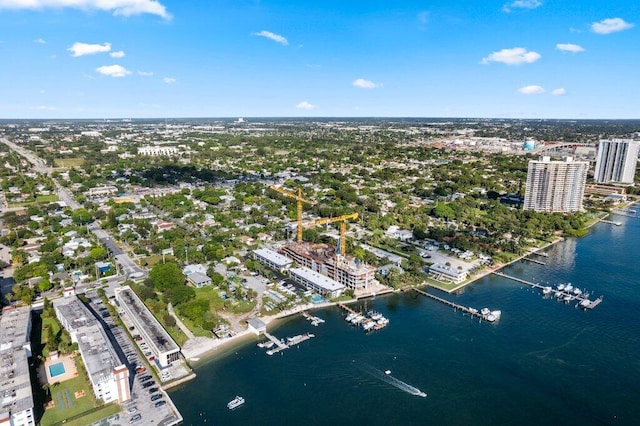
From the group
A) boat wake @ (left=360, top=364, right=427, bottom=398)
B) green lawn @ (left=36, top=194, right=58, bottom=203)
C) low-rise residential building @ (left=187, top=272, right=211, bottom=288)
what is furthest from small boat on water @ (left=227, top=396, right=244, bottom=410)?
green lawn @ (left=36, top=194, right=58, bottom=203)

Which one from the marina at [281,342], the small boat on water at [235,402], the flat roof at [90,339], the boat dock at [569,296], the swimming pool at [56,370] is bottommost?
the small boat on water at [235,402]

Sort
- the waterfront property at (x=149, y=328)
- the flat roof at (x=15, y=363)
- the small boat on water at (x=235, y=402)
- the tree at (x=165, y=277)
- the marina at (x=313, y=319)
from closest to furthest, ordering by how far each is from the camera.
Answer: the flat roof at (x=15, y=363) < the small boat on water at (x=235, y=402) < the waterfront property at (x=149, y=328) < the marina at (x=313, y=319) < the tree at (x=165, y=277)

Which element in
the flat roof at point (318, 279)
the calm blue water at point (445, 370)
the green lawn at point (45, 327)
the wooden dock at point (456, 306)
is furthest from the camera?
the flat roof at point (318, 279)

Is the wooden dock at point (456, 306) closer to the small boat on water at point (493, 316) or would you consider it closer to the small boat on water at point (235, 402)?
the small boat on water at point (493, 316)

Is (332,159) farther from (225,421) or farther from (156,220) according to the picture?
(225,421)

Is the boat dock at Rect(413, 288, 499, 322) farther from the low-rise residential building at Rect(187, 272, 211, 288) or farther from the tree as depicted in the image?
the tree

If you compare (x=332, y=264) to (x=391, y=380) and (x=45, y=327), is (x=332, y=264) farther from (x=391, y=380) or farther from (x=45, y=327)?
(x=45, y=327)

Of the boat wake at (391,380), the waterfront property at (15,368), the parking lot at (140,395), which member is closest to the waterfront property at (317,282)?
the boat wake at (391,380)
